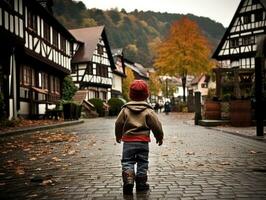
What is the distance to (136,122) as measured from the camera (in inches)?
213

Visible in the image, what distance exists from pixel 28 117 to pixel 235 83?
13502mm

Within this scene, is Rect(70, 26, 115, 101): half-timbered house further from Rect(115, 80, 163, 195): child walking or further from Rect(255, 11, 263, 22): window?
Rect(115, 80, 163, 195): child walking

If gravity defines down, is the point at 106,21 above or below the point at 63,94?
above

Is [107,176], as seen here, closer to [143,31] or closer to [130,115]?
[130,115]

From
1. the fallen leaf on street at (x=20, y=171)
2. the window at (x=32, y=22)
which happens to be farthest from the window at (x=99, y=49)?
the fallen leaf on street at (x=20, y=171)

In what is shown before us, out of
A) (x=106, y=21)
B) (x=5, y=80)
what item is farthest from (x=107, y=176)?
(x=106, y=21)

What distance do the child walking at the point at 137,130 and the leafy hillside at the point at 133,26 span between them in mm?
81391

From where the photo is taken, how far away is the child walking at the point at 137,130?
5352 mm

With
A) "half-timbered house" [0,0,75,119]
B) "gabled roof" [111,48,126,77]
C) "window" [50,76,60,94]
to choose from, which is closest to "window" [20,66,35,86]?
"half-timbered house" [0,0,75,119]

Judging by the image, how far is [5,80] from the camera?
73.6 feet

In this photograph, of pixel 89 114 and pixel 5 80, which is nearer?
pixel 5 80

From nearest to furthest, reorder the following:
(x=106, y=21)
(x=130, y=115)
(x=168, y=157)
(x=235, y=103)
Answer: (x=130, y=115) < (x=168, y=157) < (x=235, y=103) < (x=106, y=21)

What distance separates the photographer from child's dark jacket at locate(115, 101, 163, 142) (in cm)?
540

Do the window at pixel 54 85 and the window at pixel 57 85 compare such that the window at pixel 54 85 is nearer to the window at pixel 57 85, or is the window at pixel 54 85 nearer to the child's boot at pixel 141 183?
the window at pixel 57 85
